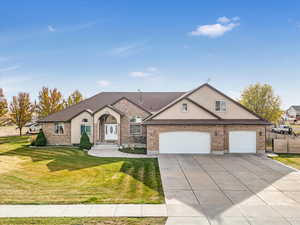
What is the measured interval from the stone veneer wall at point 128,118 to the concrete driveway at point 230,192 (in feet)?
26.6

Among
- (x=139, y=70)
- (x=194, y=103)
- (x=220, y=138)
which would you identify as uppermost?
(x=139, y=70)

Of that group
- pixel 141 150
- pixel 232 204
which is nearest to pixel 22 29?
pixel 141 150

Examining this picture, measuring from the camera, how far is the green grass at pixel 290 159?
1534cm

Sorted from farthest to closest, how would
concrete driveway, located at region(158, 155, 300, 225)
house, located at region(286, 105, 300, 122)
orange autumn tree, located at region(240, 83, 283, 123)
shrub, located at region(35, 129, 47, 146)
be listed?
house, located at region(286, 105, 300, 122) < orange autumn tree, located at region(240, 83, 283, 123) < shrub, located at region(35, 129, 47, 146) < concrete driveway, located at region(158, 155, 300, 225)

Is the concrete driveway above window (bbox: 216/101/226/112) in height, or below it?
below

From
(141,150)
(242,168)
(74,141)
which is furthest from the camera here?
(74,141)

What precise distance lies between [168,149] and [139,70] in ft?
42.2

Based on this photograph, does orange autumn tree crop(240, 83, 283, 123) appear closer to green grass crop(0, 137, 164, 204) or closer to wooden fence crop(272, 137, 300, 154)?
wooden fence crop(272, 137, 300, 154)

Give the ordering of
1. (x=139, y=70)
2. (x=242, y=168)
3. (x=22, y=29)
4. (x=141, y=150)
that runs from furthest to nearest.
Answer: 1. (x=139, y=70)
2. (x=141, y=150)
3. (x=22, y=29)
4. (x=242, y=168)

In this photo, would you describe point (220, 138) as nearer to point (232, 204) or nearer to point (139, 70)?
point (232, 204)

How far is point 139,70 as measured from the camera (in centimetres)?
2741

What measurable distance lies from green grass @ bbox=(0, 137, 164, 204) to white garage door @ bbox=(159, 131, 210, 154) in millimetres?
2898

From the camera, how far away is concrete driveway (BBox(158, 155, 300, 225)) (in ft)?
23.4


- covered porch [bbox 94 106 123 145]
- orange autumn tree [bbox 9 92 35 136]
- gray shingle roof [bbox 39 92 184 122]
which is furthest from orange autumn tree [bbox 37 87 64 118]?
covered porch [bbox 94 106 123 145]
